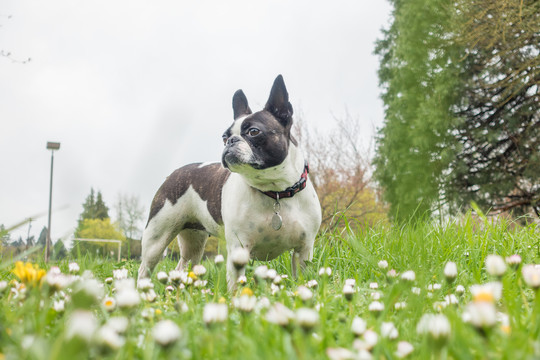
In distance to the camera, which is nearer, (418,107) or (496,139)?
(496,139)

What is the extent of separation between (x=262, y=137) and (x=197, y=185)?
3.98 feet

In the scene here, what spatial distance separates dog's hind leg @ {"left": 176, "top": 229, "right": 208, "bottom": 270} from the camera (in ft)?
16.9

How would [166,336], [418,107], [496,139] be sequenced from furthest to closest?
[418,107]
[496,139]
[166,336]

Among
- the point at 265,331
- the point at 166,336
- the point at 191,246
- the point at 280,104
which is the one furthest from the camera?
the point at 191,246

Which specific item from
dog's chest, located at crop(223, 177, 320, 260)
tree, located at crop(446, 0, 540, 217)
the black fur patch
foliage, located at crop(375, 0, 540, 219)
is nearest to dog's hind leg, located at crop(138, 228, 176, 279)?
the black fur patch

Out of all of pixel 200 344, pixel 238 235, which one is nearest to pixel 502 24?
pixel 238 235

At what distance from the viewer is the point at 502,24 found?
33.2 feet

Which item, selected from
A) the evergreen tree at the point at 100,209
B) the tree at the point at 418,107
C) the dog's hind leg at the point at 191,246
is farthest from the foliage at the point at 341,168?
the evergreen tree at the point at 100,209

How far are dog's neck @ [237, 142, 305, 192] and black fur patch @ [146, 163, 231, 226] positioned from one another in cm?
60

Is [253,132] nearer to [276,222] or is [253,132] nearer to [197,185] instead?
[276,222]

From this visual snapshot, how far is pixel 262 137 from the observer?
3.54 meters

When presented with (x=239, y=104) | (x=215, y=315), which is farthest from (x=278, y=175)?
(x=215, y=315)

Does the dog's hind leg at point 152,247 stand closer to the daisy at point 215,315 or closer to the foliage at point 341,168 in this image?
the daisy at point 215,315

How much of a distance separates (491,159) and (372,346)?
54.8ft
